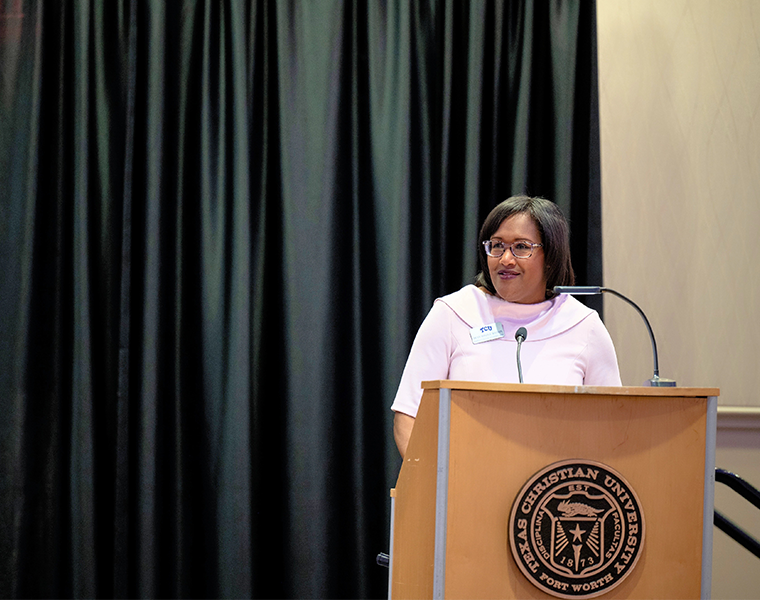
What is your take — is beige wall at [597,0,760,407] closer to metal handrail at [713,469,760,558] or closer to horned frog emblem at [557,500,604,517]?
metal handrail at [713,469,760,558]

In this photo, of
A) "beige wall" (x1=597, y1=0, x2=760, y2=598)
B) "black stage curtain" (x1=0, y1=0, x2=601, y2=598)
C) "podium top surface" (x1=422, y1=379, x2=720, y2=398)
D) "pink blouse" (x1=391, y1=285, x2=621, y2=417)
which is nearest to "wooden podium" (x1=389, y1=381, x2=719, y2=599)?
"podium top surface" (x1=422, y1=379, x2=720, y2=398)

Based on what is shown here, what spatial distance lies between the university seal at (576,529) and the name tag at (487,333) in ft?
2.40

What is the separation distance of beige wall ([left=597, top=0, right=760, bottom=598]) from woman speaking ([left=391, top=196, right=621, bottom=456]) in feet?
3.10

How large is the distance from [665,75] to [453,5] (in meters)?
0.96

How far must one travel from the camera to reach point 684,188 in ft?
9.19

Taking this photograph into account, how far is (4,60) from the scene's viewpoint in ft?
8.73

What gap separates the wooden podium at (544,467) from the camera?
1088 millimetres

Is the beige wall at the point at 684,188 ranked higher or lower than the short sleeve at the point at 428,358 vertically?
higher

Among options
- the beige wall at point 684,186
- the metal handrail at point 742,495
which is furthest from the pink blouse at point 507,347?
the beige wall at point 684,186

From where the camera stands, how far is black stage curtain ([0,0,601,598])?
8.34 feet

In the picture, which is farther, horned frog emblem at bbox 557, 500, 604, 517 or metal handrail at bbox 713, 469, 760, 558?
metal handrail at bbox 713, 469, 760, 558

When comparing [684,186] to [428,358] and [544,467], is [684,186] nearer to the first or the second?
[428,358]

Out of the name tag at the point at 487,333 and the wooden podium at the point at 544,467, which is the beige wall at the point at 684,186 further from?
the wooden podium at the point at 544,467

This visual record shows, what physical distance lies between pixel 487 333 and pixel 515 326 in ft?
0.31
